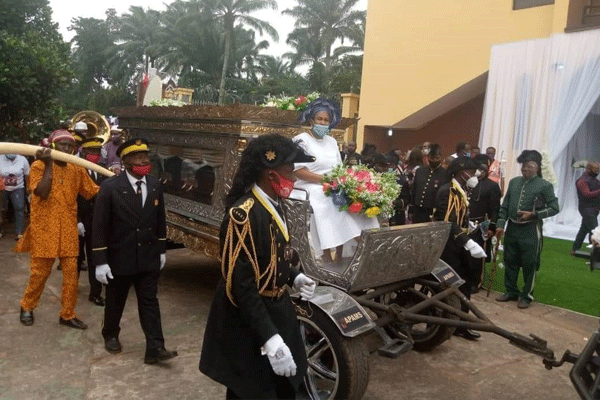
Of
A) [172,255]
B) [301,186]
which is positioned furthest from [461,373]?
[172,255]

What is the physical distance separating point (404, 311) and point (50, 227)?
3.18m

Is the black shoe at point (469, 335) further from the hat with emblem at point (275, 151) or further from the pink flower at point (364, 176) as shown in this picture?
the hat with emblem at point (275, 151)

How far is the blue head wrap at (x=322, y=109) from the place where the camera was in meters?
5.16

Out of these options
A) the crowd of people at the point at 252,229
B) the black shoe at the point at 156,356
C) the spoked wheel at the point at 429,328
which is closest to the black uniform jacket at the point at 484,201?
the crowd of people at the point at 252,229

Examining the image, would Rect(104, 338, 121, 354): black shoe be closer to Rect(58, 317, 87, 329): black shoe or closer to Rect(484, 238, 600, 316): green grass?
Rect(58, 317, 87, 329): black shoe

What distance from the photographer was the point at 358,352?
11.8 feet

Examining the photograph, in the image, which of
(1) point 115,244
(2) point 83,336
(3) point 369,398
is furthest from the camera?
(2) point 83,336

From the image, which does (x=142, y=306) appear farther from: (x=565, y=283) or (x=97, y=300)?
(x=565, y=283)

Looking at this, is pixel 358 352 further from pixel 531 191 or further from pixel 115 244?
pixel 531 191

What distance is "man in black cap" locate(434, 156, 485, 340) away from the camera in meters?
4.98

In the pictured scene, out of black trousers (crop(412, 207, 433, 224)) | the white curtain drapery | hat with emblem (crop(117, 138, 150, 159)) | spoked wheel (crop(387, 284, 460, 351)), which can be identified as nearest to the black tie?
hat with emblem (crop(117, 138, 150, 159))

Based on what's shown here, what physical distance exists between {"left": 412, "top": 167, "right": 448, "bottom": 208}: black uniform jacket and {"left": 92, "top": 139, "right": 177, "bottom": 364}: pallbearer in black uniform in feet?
12.9

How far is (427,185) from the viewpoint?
23.9 ft

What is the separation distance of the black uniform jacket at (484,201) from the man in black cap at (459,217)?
194cm
